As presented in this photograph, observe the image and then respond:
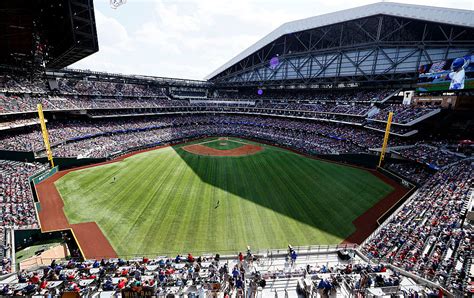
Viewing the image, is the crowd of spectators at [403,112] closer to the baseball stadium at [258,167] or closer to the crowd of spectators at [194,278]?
the baseball stadium at [258,167]

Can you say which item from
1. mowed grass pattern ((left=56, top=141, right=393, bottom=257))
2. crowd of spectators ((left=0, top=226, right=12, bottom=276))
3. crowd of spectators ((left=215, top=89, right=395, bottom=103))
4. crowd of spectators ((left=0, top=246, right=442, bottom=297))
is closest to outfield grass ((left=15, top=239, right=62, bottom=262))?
crowd of spectators ((left=0, top=226, right=12, bottom=276))

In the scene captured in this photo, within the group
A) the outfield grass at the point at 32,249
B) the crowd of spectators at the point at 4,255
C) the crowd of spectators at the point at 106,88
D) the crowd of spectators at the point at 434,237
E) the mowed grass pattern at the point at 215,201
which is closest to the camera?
the crowd of spectators at the point at 434,237

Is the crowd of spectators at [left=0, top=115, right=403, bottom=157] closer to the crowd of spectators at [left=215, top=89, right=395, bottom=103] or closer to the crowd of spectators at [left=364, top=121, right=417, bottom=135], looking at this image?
the crowd of spectators at [left=364, top=121, right=417, bottom=135]

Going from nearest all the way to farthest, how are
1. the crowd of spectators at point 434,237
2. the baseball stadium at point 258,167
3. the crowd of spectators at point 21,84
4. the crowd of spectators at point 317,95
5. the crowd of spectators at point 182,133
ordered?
1. the crowd of spectators at point 434,237
2. the baseball stadium at point 258,167
3. the crowd of spectators at point 21,84
4. the crowd of spectators at point 182,133
5. the crowd of spectators at point 317,95

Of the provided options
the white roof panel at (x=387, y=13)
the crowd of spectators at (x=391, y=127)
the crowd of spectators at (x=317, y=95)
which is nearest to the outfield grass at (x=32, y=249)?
the crowd of spectators at (x=391, y=127)

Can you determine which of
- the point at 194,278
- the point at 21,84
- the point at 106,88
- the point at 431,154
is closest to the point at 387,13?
the point at 431,154

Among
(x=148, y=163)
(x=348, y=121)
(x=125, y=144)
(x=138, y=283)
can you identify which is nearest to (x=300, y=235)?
(x=138, y=283)

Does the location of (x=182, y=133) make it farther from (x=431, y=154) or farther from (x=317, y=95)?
(x=431, y=154)

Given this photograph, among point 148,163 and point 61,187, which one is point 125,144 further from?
point 61,187
